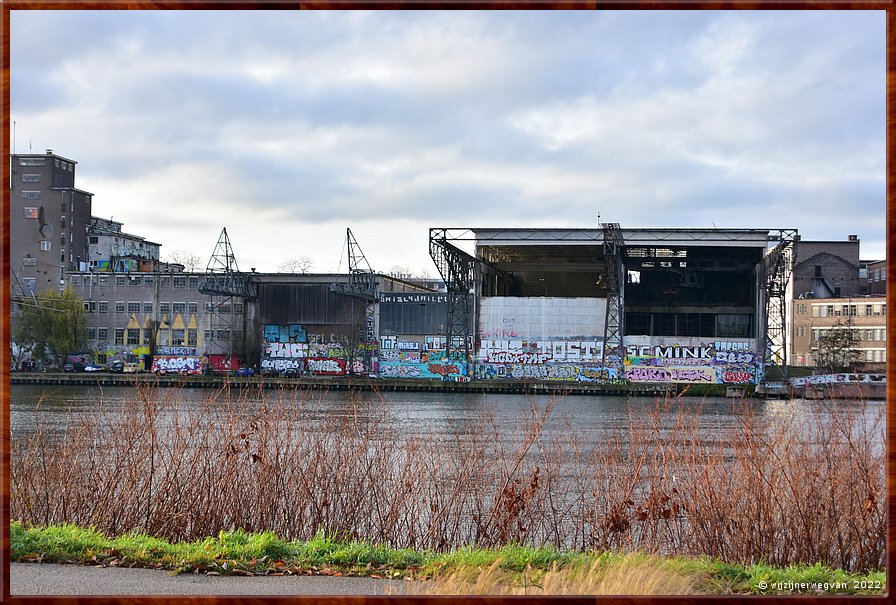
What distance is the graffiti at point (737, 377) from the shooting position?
58219 millimetres

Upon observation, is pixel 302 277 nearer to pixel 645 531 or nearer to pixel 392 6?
pixel 645 531

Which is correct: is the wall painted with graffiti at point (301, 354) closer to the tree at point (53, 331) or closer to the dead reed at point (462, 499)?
the tree at point (53, 331)

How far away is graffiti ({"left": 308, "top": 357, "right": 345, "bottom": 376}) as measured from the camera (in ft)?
208

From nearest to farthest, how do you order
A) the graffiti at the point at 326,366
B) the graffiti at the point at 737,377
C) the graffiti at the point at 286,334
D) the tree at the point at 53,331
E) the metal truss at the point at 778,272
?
the metal truss at the point at 778,272 → the graffiti at the point at 737,377 → the graffiti at the point at 326,366 → the tree at the point at 53,331 → the graffiti at the point at 286,334

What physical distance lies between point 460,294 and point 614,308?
10243 mm

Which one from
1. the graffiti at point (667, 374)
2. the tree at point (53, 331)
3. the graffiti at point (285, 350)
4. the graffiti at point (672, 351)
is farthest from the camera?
the tree at point (53, 331)

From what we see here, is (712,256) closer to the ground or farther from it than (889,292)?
farther from it

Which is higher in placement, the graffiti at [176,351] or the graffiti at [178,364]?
the graffiti at [176,351]

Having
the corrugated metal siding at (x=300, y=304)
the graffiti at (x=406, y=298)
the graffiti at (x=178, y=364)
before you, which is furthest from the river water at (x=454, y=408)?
the corrugated metal siding at (x=300, y=304)

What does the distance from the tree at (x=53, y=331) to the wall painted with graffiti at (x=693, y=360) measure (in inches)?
1560

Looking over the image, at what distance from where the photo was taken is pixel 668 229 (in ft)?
185

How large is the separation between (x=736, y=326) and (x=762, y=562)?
53666 millimetres

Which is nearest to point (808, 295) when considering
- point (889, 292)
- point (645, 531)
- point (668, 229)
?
point (668, 229)

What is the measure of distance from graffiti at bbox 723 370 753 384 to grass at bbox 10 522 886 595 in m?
52.2
